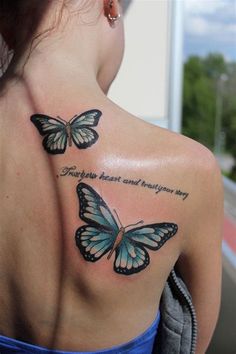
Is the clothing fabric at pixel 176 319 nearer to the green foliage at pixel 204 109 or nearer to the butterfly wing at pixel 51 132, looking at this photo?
the butterfly wing at pixel 51 132

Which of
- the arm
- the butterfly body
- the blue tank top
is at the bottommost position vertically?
the blue tank top

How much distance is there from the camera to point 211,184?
0.87m

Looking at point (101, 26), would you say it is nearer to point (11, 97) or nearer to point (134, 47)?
point (11, 97)

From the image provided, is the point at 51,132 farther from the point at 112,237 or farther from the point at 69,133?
the point at 112,237

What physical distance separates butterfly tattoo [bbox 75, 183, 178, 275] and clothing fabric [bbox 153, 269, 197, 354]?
12cm

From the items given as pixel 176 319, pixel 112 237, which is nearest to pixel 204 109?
pixel 176 319

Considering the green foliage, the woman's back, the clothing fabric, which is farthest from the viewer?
the green foliage

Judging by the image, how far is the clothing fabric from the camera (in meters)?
0.96

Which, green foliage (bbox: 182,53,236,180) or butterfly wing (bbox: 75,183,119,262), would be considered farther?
green foliage (bbox: 182,53,236,180)

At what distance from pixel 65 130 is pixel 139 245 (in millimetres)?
256

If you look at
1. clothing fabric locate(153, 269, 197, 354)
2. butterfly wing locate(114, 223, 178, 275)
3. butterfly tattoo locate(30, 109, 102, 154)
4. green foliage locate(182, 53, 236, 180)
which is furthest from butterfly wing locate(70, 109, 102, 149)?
green foliage locate(182, 53, 236, 180)

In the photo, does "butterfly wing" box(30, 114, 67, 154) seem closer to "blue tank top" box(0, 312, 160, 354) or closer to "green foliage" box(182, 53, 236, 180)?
"blue tank top" box(0, 312, 160, 354)

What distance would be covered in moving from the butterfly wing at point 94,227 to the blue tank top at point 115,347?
0.62 ft

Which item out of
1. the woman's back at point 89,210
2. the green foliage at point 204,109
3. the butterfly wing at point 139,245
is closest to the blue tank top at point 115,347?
the woman's back at point 89,210
